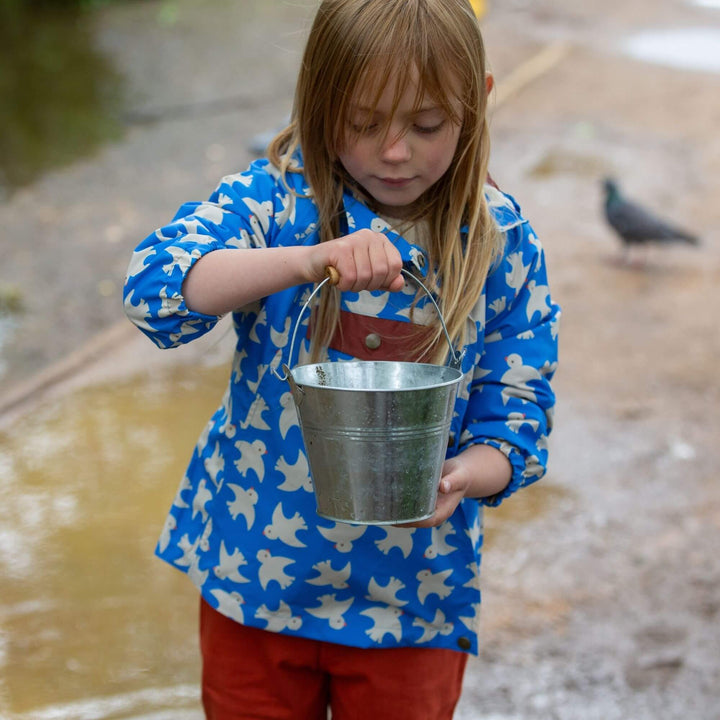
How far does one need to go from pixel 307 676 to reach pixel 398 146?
2.94 ft

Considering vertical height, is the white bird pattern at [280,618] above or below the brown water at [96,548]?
above

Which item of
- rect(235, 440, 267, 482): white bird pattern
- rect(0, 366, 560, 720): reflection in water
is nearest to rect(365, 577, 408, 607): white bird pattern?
rect(235, 440, 267, 482): white bird pattern

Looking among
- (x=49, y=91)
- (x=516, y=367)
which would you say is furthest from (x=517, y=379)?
(x=49, y=91)

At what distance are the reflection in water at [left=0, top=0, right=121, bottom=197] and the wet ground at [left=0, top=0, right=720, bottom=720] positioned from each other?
0.29 meters

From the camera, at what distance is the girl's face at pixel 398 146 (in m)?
1.50

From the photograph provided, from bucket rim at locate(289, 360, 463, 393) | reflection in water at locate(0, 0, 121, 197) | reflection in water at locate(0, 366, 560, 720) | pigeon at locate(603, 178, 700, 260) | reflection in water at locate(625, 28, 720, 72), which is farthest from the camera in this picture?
reflection in water at locate(625, 28, 720, 72)

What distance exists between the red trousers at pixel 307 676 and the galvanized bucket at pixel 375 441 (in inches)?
16.0

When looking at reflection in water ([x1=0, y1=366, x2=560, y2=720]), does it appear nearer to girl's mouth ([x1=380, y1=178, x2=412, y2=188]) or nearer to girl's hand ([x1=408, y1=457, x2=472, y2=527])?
girl's hand ([x1=408, y1=457, x2=472, y2=527])

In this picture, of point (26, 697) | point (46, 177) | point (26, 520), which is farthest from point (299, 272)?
point (46, 177)

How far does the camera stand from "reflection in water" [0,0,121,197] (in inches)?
300

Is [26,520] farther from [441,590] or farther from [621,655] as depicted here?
[441,590]

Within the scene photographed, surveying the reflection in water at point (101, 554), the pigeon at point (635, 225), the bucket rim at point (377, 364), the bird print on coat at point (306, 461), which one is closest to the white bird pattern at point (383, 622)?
the bird print on coat at point (306, 461)

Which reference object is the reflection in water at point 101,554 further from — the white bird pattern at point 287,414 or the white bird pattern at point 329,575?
the white bird pattern at point 287,414

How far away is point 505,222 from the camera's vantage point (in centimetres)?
170
